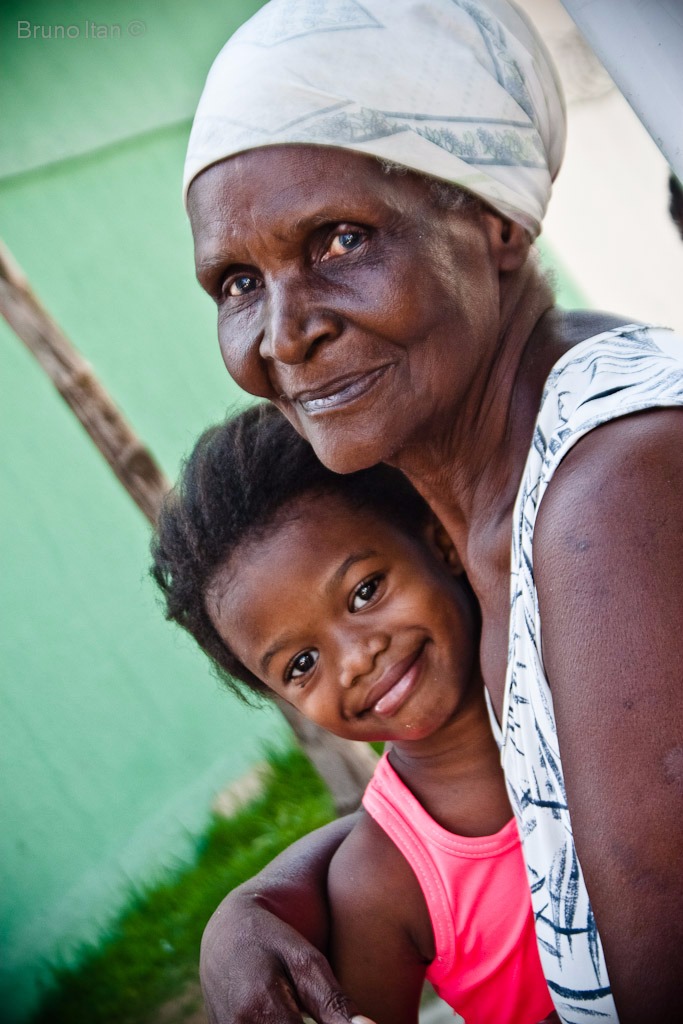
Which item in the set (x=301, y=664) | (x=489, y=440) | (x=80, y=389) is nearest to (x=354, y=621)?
(x=301, y=664)

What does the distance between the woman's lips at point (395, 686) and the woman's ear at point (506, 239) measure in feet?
2.81

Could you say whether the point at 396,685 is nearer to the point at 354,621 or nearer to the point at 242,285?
the point at 354,621

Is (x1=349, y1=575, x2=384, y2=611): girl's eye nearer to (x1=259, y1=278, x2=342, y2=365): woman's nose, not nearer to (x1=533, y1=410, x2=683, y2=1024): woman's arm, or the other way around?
(x1=259, y1=278, x2=342, y2=365): woman's nose

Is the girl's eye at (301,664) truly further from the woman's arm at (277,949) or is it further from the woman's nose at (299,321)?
the woman's nose at (299,321)

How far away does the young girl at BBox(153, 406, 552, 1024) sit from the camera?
2227 millimetres

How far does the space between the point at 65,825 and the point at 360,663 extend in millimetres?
2704

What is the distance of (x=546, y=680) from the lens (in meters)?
1.52

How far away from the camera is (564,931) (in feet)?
5.22

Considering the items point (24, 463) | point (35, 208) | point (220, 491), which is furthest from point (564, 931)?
point (35, 208)

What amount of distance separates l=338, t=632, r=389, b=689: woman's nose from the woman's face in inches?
20.4

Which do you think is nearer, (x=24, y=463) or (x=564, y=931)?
(x=564, y=931)

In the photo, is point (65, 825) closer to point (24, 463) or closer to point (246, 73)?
point (24, 463)

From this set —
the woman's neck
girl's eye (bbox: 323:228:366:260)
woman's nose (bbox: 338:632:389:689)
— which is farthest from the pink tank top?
girl's eye (bbox: 323:228:366:260)

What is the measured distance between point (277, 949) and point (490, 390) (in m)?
1.20
